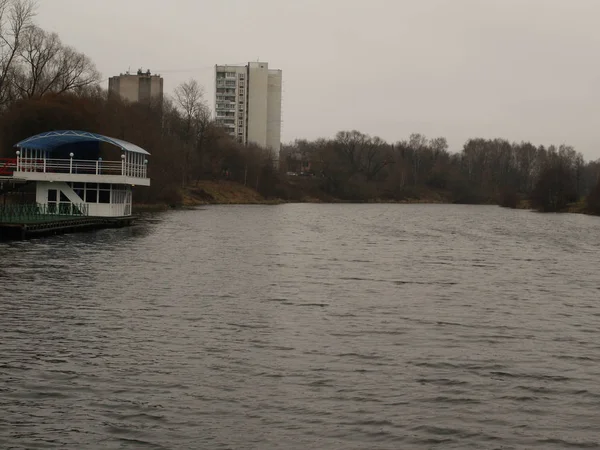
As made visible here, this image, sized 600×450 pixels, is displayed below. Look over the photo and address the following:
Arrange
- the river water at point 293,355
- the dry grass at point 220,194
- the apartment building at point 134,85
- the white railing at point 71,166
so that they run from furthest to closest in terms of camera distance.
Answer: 1. the apartment building at point 134,85
2. the dry grass at point 220,194
3. the white railing at point 71,166
4. the river water at point 293,355

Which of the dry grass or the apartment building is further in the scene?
the apartment building

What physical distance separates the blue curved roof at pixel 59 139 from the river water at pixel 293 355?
2270 cm

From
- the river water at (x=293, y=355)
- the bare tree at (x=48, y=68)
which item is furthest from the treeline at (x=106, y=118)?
the river water at (x=293, y=355)

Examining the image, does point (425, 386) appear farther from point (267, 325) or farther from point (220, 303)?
point (220, 303)

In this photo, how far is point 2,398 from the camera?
1541 centimetres

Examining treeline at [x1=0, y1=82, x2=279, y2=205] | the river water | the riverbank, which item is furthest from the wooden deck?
the riverbank

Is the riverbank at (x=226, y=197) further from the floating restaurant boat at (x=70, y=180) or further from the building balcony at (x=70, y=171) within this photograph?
the building balcony at (x=70, y=171)

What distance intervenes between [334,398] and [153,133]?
330ft

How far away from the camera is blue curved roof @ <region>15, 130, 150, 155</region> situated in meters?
60.4

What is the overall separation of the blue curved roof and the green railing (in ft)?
16.0

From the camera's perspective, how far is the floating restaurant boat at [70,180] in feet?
190

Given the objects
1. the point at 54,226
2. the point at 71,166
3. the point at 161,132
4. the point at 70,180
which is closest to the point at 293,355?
the point at 54,226

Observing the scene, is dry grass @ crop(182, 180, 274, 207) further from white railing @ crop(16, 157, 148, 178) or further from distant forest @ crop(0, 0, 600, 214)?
white railing @ crop(16, 157, 148, 178)

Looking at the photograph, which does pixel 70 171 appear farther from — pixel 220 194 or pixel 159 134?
pixel 220 194
